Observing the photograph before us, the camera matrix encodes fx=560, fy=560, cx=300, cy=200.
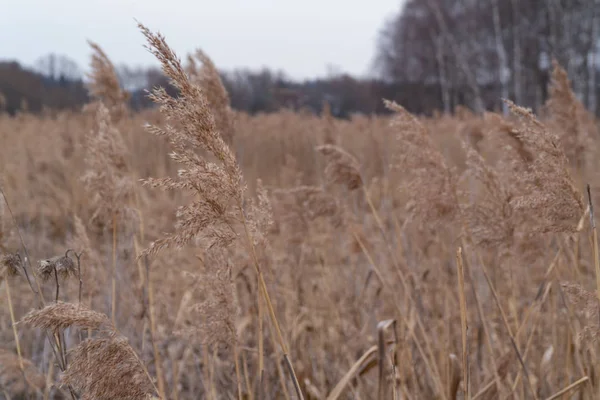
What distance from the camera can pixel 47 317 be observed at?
1049 millimetres

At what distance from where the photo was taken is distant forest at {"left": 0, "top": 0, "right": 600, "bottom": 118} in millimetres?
7586

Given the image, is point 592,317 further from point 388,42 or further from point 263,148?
point 388,42

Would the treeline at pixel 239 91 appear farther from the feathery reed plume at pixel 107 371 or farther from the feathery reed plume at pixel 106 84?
the feathery reed plume at pixel 107 371

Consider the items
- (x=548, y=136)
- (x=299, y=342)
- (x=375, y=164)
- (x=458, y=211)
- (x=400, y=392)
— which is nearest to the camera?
(x=548, y=136)

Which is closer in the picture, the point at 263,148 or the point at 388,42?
the point at 263,148

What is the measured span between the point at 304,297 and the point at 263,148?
18.0ft

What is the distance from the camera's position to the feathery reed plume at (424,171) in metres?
1.82

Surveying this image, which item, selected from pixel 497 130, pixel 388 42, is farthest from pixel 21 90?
pixel 388 42

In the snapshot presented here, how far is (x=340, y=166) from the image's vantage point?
87.1 inches

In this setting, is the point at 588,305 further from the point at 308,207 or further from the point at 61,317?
the point at 308,207

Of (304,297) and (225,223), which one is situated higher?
(225,223)

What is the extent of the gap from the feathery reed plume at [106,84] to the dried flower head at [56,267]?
4.11 feet

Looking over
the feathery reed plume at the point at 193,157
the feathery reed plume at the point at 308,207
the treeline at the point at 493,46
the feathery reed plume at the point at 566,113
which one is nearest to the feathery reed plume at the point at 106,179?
the feathery reed plume at the point at 308,207

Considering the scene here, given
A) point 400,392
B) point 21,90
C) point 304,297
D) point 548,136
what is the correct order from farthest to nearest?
point 21,90 < point 304,297 < point 400,392 < point 548,136
